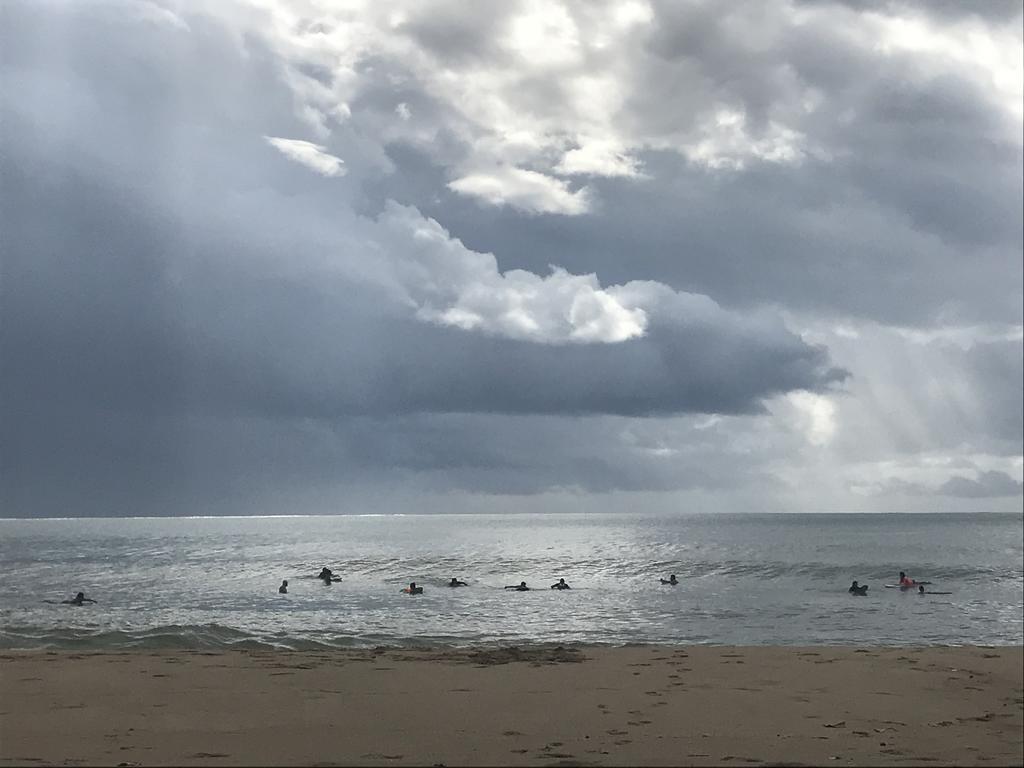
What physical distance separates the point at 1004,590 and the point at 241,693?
51.1 m

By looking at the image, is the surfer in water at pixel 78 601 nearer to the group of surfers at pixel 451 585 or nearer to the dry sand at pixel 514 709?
the group of surfers at pixel 451 585

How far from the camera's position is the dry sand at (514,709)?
11.1 meters

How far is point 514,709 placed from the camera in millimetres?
14305

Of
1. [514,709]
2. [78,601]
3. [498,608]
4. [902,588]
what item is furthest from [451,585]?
[514,709]

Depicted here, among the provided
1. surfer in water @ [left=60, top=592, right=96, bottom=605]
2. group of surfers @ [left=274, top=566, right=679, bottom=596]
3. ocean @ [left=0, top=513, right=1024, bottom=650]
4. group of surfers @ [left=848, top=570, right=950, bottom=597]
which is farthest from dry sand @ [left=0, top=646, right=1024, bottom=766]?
group of surfers @ [left=848, top=570, right=950, bottom=597]

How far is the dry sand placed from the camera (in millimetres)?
11117

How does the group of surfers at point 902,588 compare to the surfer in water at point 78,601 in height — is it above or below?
below

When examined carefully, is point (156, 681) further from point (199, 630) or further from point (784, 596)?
point (784, 596)

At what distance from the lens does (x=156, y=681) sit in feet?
56.4

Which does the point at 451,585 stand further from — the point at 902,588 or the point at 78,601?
the point at 902,588

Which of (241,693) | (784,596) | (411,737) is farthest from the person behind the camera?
(784,596)

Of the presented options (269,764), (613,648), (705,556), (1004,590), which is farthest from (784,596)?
(705,556)

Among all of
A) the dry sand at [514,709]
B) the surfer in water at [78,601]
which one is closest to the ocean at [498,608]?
the surfer in water at [78,601]

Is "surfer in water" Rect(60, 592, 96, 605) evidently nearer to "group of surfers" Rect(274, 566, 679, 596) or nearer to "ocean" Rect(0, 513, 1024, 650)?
"ocean" Rect(0, 513, 1024, 650)
